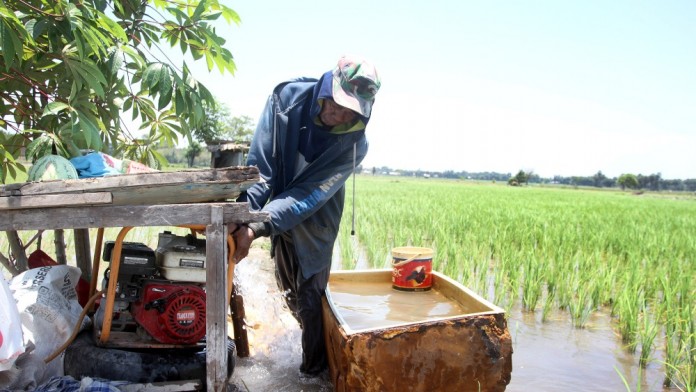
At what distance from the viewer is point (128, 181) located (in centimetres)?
154

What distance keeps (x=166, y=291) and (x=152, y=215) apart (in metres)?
0.55

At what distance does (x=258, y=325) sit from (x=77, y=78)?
7.25 feet

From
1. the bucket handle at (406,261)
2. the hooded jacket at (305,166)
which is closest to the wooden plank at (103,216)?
the hooded jacket at (305,166)

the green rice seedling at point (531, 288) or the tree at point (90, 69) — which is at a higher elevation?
the tree at point (90, 69)

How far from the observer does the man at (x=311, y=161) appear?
233 cm

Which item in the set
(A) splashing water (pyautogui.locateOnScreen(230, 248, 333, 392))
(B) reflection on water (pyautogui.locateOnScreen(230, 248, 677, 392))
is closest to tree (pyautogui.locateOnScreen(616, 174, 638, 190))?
(B) reflection on water (pyautogui.locateOnScreen(230, 248, 677, 392))

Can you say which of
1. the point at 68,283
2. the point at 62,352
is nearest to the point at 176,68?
the point at 68,283

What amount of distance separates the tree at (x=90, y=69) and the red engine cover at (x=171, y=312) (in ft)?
2.17

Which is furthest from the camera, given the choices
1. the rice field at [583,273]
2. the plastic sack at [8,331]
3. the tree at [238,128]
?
the tree at [238,128]

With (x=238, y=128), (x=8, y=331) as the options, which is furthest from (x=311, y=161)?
(x=238, y=128)

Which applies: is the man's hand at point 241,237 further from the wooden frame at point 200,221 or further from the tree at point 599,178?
the tree at point 599,178

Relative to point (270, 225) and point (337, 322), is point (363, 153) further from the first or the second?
point (337, 322)

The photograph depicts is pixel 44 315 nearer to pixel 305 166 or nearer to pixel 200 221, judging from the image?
pixel 200 221

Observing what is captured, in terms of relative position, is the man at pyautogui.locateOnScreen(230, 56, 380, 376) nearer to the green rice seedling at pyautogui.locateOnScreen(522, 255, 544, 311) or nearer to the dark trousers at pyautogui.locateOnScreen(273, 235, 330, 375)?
the dark trousers at pyautogui.locateOnScreen(273, 235, 330, 375)
